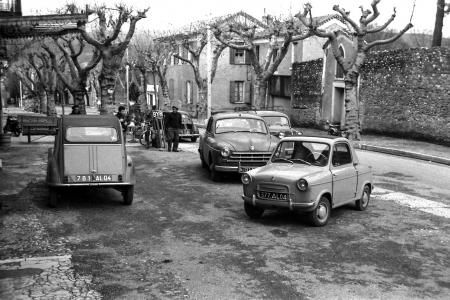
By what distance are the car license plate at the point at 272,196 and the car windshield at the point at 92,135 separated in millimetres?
3652

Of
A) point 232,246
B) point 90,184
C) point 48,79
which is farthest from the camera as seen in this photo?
point 48,79

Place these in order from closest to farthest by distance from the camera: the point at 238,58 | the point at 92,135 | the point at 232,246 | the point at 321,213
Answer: the point at 232,246 → the point at 321,213 → the point at 92,135 → the point at 238,58

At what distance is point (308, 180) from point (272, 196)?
0.74 meters

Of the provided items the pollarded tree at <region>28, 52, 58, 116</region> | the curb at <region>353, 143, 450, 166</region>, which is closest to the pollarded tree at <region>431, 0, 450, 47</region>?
the curb at <region>353, 143, 450, 166</region>

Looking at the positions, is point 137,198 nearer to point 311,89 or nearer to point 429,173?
point 429,173

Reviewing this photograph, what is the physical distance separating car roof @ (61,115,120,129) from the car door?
4861mm

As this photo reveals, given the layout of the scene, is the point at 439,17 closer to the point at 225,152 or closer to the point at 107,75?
the point at 107,75

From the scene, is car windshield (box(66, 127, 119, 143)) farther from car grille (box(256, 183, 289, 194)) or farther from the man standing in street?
the man standing in street

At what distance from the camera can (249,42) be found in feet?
101

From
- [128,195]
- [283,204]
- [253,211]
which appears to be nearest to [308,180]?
[283,204]

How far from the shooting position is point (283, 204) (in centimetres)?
908

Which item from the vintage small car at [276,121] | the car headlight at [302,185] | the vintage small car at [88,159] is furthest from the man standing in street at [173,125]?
the car headlight at [302,185]

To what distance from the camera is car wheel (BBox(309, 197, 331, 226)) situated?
916 centimetres

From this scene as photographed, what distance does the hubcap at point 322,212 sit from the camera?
9281mm
